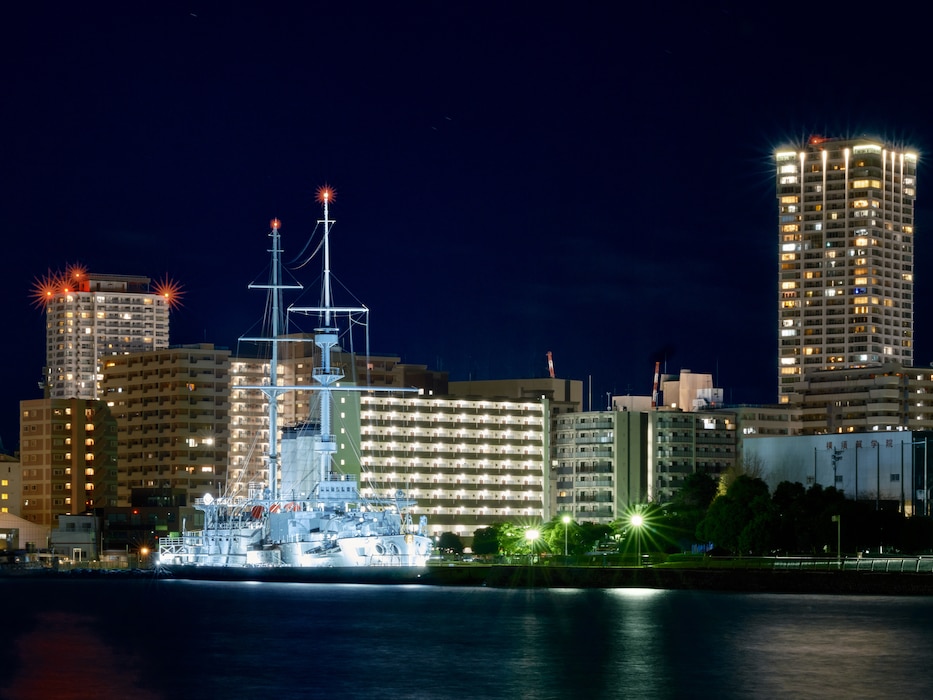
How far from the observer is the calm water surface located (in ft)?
197

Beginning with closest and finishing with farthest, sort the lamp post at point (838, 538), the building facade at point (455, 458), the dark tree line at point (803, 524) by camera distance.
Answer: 1. the lamp post at point (838, 538)
2. the dark tree line at point (803, 524)
3. the building facade at point (455, 458)

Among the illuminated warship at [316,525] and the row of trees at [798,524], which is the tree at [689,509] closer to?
the row of trees at [798,524]

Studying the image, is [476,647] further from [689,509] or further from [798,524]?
[689,509]

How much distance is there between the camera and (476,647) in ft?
246

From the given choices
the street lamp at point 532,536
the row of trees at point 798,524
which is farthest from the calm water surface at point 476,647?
the street lamp at point 532,536

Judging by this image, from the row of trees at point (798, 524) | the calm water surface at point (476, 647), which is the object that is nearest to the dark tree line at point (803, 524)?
the row of trees at point (798, 524)

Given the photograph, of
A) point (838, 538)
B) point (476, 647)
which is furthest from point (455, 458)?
point (476, 647)

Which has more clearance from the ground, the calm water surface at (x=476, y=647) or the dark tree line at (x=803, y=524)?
the dark tree line at (x=803, y=524)

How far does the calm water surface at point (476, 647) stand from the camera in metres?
60.2

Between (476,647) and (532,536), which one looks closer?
(476,647)

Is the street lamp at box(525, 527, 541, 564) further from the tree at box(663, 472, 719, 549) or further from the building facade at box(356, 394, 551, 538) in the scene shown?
the building facade at box(356, 394, 551, 538)

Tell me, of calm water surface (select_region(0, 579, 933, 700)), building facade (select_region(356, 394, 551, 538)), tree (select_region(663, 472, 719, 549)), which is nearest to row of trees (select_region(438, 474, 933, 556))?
tree (select_region(663, 472, 719, 549))

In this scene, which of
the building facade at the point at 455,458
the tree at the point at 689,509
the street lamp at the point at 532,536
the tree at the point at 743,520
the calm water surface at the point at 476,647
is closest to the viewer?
the calm water surface at the point at 476,647

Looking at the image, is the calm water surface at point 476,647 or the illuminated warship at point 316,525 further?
the illuminated warship at point 316,525
